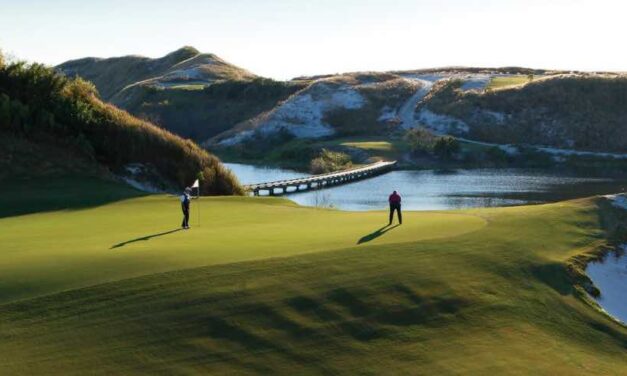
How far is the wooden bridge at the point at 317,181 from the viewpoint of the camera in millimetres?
69625

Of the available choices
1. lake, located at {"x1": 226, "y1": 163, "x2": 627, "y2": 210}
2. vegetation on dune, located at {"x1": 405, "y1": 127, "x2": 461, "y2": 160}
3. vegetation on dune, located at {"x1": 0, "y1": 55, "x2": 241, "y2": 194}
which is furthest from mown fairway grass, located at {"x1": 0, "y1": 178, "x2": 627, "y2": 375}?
vegetation on dune, located at {"x1": 405, "y1": 127, "x2": 461, "y2": 160}

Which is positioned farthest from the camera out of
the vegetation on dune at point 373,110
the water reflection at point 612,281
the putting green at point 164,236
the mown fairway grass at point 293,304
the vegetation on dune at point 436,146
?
the vegetation on dune at point 373,110

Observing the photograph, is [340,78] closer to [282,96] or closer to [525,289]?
[282,96]

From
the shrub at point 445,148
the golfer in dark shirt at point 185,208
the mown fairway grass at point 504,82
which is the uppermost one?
the mown fairway grass at point 504,82

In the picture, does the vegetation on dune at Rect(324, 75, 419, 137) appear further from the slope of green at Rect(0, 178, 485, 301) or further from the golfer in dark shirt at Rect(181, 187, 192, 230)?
the golfer in dark shirt at Rect(181, 187, 192, 230)

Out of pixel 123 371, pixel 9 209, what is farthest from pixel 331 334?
pixel 9 209

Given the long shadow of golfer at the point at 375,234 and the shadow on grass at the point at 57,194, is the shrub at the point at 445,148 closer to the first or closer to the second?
the shadow on grass at the point at 57,194

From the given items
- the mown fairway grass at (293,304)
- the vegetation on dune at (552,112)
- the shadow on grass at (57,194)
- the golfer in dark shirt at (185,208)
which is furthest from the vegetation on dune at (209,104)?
the mown fairway grass at (293,304)

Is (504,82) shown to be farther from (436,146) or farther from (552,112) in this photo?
(436,146)

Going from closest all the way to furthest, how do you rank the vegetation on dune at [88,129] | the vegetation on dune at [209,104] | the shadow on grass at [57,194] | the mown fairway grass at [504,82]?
the shadow on grass at [57,194] < the vegetation on dune at [88,129] < the mown fairway grass at [504,82] < the vegetation on dune at [209,104]

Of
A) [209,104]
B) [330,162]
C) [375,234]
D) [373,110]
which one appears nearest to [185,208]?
[375,234]

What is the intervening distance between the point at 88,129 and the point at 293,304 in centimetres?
3151

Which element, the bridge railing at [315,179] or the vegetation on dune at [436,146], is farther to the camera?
the vegetation on dune at [436,146]

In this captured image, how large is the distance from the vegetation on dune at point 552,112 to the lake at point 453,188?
24.8 metres
